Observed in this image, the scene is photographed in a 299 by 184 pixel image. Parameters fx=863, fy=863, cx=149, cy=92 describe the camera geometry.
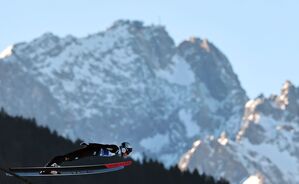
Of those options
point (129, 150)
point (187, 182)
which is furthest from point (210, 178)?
point (129, 150)

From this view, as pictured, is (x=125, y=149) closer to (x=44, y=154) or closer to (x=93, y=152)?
(x=93, y=152)

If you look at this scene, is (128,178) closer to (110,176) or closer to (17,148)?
(110,176)

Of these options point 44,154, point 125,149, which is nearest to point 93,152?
point 125,149

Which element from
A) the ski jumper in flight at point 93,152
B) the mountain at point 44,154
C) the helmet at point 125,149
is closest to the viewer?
the ski jumper in flight at point 93,152

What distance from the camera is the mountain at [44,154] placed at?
10600 cm

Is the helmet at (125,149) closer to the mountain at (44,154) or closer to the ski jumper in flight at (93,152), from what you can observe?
the ski jumper in flight at (93,152)

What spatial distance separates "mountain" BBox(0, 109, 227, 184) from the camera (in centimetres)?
10600

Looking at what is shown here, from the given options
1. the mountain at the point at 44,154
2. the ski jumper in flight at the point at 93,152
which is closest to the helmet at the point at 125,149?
the ski jumper in flight at the point at 93,152

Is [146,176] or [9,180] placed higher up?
[146,176]

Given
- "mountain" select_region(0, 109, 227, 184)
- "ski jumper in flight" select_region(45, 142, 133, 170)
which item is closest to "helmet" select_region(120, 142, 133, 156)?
"ski jumper in flight" select_region(45, 142, 133, 170)

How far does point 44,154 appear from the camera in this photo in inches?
4301

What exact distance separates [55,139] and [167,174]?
622 inches

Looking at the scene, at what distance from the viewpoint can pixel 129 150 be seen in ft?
61.2

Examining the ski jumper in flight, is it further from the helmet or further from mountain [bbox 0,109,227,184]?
mountain [bbox 0,109,227,184]
